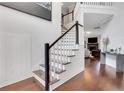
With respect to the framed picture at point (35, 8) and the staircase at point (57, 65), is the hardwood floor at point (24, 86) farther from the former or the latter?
the framed picture at point (35, 8)

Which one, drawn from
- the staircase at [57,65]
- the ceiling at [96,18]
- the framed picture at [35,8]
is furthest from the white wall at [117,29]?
the framed picture at [35,8]

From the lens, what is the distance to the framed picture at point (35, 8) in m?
2.99

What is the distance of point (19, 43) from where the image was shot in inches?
123

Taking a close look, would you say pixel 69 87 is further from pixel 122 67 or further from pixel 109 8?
pixel 109 8

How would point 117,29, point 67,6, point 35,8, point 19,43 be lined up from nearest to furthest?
point 19,43 → point 35,8 → point 117,29 → point 67,6

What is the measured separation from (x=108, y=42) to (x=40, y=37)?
13.9 feet

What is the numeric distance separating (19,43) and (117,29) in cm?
465

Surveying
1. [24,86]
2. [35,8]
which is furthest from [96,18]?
[24,86]

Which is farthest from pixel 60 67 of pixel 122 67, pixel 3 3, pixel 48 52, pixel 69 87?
pixel 122 67

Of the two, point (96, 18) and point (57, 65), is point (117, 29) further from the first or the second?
point (57, 65)

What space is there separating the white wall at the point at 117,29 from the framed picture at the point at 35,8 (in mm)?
3312

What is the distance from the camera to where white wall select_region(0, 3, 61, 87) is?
2.77 m

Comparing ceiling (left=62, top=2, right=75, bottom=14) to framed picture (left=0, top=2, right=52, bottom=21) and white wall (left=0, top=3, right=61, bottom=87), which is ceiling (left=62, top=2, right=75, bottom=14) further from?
white wall (left=0, top=3, right=61, bottom=87)

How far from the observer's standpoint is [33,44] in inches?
142
